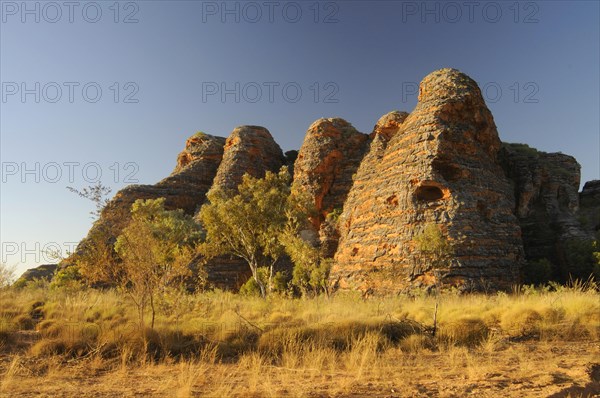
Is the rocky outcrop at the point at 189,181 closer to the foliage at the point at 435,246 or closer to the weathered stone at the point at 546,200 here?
the foliage at the point at 435,246

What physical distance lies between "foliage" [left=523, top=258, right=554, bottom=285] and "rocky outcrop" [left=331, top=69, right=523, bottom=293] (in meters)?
2.38

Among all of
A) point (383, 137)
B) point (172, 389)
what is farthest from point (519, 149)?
point (172, 389)

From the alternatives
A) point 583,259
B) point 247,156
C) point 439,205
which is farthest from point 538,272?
point 247,156

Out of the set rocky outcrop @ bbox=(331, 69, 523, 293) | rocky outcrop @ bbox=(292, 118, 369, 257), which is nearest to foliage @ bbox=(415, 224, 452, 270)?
rocky outcrop @ bbox=(331, 69, 523, 293)

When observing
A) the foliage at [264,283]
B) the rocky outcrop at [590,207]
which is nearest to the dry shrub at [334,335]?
the foliage at [264,283]

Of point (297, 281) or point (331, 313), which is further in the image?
point (297, 281)

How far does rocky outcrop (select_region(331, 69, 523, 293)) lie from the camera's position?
18344mm

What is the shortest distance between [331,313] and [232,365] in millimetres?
4348

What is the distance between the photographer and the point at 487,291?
17.3 metres

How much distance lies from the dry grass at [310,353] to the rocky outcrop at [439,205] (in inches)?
250

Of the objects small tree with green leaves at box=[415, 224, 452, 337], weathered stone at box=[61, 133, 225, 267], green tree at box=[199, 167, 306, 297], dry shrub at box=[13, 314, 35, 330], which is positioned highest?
weathered stone at box=[61, 133, 225, 267]

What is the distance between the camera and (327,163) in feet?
111

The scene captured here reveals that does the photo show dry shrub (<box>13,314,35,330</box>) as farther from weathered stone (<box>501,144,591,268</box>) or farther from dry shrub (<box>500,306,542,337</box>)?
weathered stone (<box>501,144,591,268</box>)

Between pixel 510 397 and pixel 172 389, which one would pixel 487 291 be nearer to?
pixel 510 397
